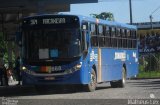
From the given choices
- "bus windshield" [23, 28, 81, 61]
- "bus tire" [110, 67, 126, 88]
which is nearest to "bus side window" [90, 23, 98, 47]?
"bus windshield" [23, 28, 81, 61]

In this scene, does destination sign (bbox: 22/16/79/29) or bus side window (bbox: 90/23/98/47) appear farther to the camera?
bus side window (bbox: 90/23/98/47)

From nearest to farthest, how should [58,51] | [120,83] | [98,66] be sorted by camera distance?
1. [58,51]
2. [98,66]
3. [120,83]

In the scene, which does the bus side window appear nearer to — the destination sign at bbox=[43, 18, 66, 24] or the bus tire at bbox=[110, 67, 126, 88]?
the destination sign at bbox=[43, 18, 66, 24]

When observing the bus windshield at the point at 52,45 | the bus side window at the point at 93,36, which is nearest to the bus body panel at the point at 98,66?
the bus side window at the point at 93,36

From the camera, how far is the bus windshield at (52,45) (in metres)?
23.0

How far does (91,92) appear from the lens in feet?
78.0

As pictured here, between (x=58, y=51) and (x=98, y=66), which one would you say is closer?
(x=58, y=51)

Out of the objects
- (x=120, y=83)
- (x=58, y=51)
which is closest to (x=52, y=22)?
(x=58, y=51)

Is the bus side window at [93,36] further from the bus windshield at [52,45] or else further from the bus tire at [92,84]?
the bus windshield at [52,45]

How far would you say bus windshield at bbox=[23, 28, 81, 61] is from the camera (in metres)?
23.0

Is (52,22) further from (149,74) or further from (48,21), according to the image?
(149,74)

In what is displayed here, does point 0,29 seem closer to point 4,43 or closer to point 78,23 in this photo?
point 4,43

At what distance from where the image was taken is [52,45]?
23.1 metres

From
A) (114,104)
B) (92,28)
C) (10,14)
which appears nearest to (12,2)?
(10,14)
